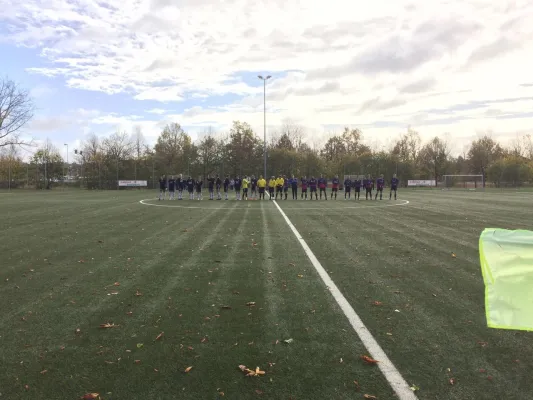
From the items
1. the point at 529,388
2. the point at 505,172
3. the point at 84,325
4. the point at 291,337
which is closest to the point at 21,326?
the point at 84,325

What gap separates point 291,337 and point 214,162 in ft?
206

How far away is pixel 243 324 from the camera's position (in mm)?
4770

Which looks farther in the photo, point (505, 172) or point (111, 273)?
point (505, 172)

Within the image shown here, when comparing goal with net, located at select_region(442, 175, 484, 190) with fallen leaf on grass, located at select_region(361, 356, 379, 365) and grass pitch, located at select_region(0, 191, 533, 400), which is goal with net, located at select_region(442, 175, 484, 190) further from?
fallen leaf on grass, located at select_region(361, 356, 379, 365)

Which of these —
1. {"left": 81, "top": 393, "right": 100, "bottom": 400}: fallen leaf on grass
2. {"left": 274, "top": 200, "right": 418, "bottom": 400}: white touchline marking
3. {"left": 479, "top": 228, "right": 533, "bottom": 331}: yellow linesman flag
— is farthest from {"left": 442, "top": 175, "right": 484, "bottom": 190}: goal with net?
{"left": 81, "top": 393, "right": 100, "bottom": 400}: fallen leaf on grass

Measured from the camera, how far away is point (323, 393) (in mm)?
3262

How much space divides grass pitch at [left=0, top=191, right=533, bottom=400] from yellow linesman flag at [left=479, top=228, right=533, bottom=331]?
48.0 inches

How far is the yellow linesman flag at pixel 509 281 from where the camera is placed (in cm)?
236

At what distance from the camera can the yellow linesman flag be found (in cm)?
236

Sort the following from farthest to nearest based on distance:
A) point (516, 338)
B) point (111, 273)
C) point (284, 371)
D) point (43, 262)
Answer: point (43, 262) < point (111, 273) < point (516, 338) < point (284, 371)

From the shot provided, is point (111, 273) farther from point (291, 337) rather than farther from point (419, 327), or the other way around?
point (419, 327)

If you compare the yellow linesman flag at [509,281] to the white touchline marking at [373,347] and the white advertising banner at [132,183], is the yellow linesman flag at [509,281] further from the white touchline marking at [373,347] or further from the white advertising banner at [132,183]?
the white advertising banner at [132,183]

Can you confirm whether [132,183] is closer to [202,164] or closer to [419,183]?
[202,164]

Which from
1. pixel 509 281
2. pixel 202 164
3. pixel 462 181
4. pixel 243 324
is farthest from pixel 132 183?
pixel 509 281
